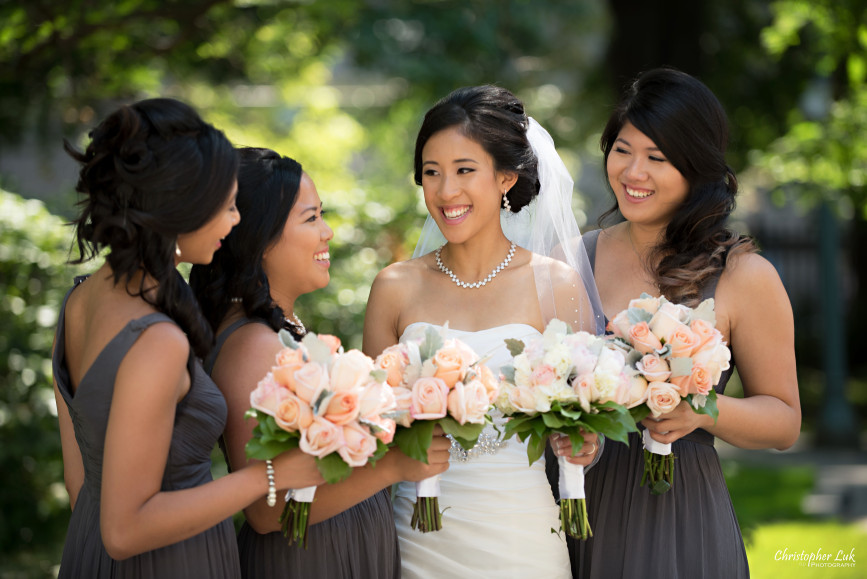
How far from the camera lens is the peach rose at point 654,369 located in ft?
9.73

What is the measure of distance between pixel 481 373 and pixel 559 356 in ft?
0.90

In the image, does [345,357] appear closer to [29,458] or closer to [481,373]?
[481,373]

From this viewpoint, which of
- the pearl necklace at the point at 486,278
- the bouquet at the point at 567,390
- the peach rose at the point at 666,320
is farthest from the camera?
the pearl necklace at the point at 486,278

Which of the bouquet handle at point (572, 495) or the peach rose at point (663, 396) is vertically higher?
the peach rose at point (663, 396)

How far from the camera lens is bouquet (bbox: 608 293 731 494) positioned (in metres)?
2.97

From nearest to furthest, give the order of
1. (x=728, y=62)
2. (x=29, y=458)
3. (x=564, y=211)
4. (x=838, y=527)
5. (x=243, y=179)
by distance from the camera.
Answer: (x=243, y=179), (x=564, y=211), (x=29, y=458), (x=838, y=527), (x=728, y=62)

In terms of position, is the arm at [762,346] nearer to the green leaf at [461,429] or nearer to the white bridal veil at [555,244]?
the white bridal veil at [555,244]

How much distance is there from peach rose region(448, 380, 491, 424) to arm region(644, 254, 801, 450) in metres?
1.11

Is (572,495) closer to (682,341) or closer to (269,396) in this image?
(682,341)

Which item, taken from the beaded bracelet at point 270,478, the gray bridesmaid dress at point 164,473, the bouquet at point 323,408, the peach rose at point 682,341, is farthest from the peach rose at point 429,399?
the peach rose at point 682,341

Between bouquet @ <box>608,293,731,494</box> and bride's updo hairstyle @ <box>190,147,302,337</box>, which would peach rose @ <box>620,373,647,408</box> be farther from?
bride's updo hairstyle @ <box>190,147,302,337</box>

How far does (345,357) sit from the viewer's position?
261 cm

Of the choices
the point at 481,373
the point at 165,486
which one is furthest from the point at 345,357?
the point at 165,486

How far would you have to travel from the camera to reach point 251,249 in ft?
10.3
